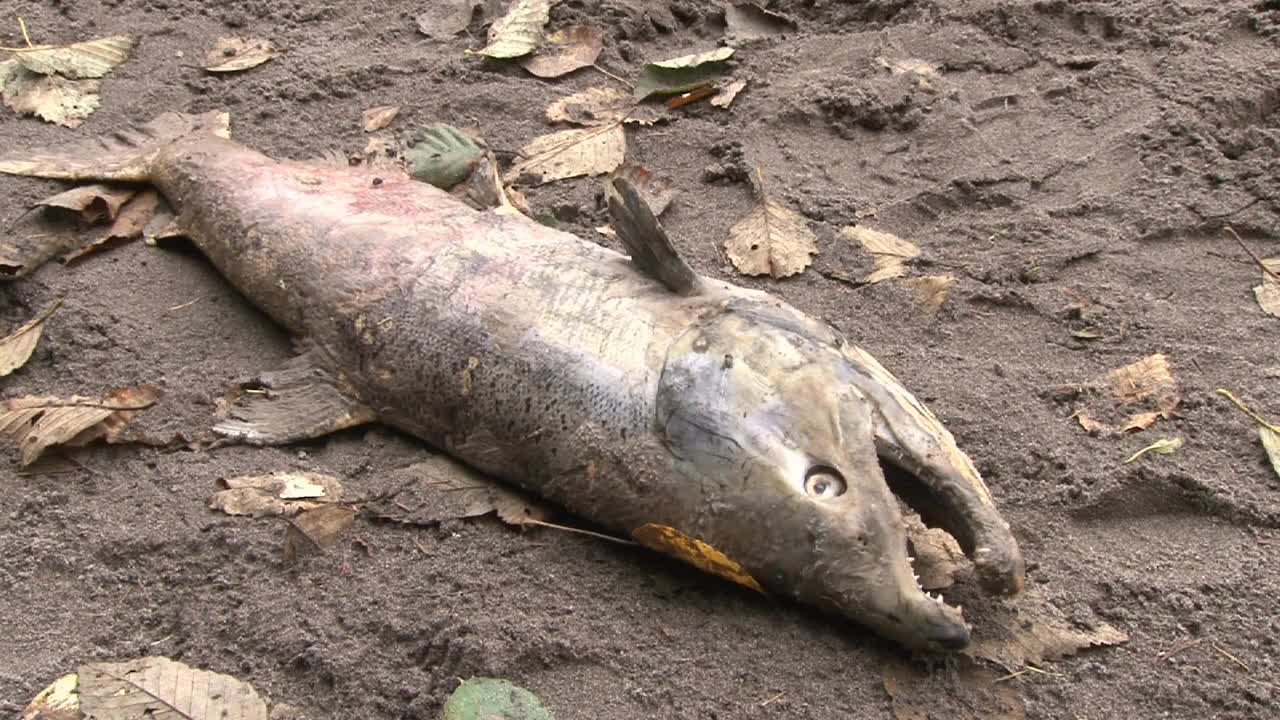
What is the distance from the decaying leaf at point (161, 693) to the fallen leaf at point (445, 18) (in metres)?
3.21

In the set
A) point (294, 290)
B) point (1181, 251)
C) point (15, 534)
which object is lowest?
point (15, 534)

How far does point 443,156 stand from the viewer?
4.14 m

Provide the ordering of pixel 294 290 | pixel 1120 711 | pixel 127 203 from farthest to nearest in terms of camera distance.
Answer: pixel 127 203, pixel 294 290, pixel 1120 711

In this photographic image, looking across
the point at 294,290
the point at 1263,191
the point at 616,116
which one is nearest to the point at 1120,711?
the point at 1263,191

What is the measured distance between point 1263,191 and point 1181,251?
1.31 feet

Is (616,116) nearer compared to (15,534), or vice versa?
(15,534)

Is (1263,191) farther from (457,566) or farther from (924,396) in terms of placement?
(457,566)

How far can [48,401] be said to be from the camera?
3.34m

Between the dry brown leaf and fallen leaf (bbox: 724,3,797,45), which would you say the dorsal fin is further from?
fallen leaf (bbox: 724,3,797,45)

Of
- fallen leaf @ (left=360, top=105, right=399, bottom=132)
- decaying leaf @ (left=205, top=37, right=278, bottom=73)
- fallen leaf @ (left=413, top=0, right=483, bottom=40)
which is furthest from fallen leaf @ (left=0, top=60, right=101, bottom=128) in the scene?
fallen leaf @ (left=413, top=0, right=483, bottom=40)

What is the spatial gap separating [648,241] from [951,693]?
4.36 feet

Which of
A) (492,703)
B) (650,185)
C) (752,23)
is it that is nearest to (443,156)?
(650,185)

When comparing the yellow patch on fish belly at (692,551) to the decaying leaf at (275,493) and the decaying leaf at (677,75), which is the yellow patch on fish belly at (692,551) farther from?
the decaying leaf at (677,75)

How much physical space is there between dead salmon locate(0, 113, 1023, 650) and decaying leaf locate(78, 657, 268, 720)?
84cm
